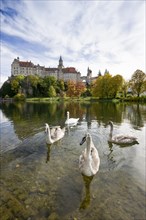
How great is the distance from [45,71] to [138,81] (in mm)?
109259

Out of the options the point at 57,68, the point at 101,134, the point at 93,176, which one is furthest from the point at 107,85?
the point at 57,68

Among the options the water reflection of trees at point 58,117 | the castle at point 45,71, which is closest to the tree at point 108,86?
the water reflection of trees at point 58,117

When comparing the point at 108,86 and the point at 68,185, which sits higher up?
the point at 108,86

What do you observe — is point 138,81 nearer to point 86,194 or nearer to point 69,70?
point 86,194

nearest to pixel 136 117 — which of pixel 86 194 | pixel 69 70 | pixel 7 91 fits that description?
pixel 86 194

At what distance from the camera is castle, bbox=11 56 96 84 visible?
153625 mm

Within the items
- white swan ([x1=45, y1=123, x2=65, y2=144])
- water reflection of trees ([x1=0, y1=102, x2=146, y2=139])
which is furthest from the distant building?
white swan ([x1=45, y1=123, x2=65, y2=144])

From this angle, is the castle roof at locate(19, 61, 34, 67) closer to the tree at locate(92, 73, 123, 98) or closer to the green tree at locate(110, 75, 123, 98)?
the tree at locate(92, 73, 123, 98)

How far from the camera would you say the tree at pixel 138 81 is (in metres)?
72.8

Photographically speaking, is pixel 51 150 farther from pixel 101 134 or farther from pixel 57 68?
pixel 57 68

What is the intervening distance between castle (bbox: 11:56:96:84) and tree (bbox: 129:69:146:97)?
312ft

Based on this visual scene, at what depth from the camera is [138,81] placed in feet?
241

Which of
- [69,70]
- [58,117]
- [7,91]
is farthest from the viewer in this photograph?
[69,70]

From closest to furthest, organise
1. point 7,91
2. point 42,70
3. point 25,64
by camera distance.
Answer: point 7,91 → point 25,64 → point 42,70
